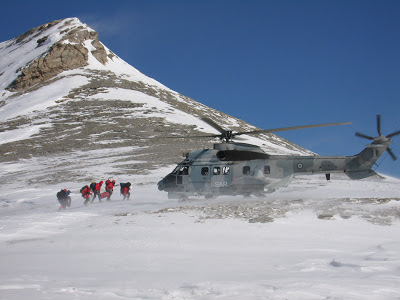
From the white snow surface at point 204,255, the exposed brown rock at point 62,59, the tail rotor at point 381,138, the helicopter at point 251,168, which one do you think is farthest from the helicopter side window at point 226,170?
the exposed brown rock at point 62,59

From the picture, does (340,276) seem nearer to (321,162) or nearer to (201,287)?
(201,287)

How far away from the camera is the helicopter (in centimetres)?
1520

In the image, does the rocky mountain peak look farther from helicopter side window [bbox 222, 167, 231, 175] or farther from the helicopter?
helicopter side window [bbox 222, 167, 231, 175]

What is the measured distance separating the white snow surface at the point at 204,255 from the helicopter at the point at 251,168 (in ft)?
10.2

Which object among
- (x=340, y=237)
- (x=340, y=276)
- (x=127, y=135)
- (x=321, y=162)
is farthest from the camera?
(x=127, y=135)

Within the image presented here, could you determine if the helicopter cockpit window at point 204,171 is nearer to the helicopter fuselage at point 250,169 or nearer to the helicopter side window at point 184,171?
the helicopter fuselage at point 250,169

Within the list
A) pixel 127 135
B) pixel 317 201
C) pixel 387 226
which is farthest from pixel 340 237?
pixel 127 135

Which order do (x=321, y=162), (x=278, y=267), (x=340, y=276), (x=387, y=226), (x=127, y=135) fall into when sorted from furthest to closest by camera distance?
(x=127, y=135)
(x=321, y=162)
(x=387, y=226)
(x=278, y=267)
(x=340, y=276)

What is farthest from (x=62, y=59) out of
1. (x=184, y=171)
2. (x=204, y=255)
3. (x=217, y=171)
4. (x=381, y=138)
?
(x=204, y=255)

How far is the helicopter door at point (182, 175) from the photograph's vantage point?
1634 centimetres

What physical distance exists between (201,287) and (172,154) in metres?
35.6

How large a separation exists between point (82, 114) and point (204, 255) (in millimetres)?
62577

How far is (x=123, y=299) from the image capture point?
4.14 m

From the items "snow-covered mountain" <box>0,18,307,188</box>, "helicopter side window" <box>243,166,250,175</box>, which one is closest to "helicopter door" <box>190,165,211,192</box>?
"helicopter side window" <box>243,166,250,175</box>
